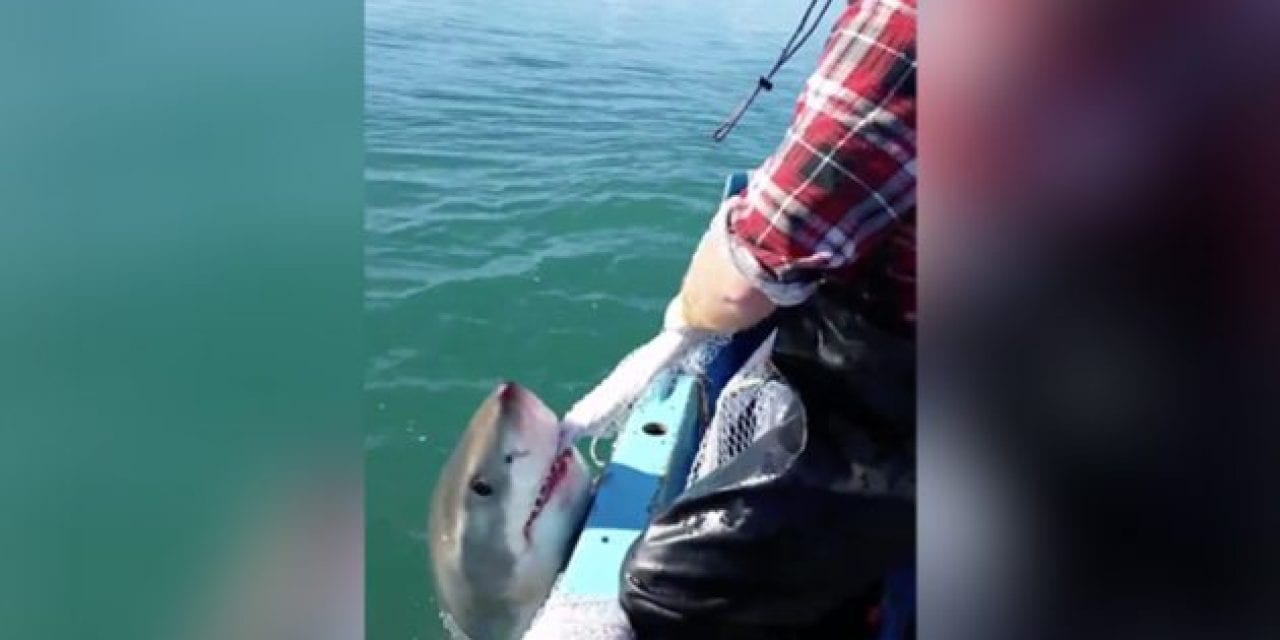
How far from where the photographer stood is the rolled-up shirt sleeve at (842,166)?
5.28 ft

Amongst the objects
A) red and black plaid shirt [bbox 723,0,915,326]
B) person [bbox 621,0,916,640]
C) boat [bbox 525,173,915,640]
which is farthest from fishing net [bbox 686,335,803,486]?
red and black plaid shirt [bbox 723,0,915,326]

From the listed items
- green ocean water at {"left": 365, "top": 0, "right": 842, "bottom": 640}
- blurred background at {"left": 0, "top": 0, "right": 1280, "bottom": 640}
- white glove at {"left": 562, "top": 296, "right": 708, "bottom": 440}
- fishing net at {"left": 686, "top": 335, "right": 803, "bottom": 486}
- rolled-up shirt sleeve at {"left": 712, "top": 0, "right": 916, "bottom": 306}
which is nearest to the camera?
blurred background at {"left": 0, "top": 0, "right": 1280, "bottom": 640}

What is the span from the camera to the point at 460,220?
27.5 ft

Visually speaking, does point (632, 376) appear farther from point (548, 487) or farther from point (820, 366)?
point (820, 366)

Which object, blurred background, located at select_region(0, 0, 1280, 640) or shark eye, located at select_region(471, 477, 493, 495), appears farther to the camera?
shark eye, located at select_region(471, 477, 493, 495)

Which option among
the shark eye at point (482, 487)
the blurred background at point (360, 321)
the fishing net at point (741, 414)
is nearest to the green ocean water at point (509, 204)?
the shark eye at point (482, 487)

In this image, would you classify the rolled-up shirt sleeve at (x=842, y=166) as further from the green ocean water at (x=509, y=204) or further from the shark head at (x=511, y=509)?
the shark head at (x=511, y=509)

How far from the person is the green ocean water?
0.65 metres

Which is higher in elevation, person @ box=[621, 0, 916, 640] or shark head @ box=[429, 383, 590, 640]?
person @ box=[621, 0, 916, 640]

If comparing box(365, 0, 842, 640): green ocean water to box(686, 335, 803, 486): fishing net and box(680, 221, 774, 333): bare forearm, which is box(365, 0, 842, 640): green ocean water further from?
box(686, 335, 803, 486): fishing net

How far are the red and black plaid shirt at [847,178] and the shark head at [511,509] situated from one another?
61.6 inches

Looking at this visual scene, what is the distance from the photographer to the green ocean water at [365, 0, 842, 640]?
18.3 feet

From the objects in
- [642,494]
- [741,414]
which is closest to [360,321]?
[741,414]

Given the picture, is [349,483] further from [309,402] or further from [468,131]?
[468,131]
